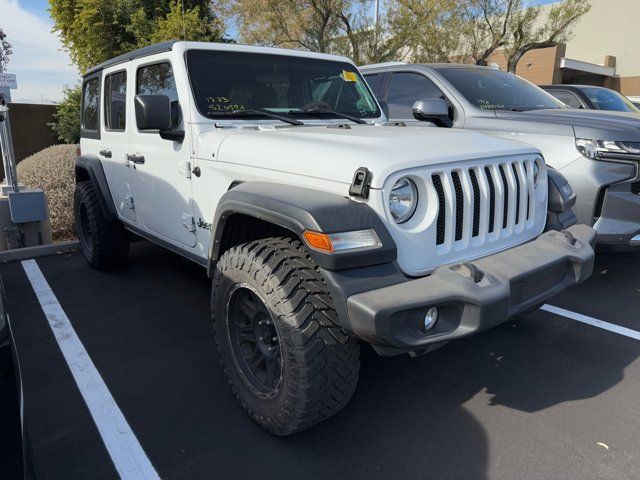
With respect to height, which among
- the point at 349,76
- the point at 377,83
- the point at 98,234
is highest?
the point at 377,83

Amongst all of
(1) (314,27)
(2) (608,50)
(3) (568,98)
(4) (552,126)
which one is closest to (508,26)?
(1) (314,27)

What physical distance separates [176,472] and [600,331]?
9.78ft

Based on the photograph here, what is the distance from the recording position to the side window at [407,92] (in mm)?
5320

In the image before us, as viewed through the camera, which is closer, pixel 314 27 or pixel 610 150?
pixel 610 150

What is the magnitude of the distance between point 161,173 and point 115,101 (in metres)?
1.16

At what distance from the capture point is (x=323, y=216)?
6.76ft

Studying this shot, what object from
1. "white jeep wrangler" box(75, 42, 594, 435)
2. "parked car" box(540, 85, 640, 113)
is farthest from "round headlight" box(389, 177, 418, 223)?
"parked car" box(540, 85, 640, 113)

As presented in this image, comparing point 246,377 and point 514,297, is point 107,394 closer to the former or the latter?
point 246,377

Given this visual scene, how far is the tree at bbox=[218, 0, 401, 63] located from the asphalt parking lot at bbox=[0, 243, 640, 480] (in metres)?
13.6

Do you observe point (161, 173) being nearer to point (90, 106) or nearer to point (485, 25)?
point (90, 106)

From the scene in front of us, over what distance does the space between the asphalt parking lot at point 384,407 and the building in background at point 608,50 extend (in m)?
30.7

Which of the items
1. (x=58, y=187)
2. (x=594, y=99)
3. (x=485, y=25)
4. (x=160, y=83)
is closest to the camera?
(x=160, y=83)

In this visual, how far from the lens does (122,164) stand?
4.30 meters

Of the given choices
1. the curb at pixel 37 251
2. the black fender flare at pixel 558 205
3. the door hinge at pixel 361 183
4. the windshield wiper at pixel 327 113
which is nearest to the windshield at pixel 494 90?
the windshield wiper at pixel 327 113
